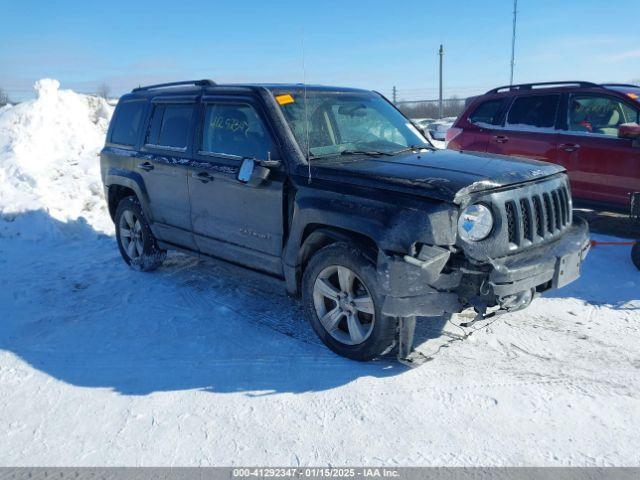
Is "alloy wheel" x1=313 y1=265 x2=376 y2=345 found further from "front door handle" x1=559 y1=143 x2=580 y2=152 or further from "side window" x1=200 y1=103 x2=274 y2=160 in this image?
"front door handle" x1=559 y1=143 x2=580 y2=152

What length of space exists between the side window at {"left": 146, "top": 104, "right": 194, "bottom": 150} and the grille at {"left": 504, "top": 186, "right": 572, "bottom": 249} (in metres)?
3.02

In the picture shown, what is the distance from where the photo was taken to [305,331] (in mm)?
4355

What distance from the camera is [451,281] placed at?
3.39 metres

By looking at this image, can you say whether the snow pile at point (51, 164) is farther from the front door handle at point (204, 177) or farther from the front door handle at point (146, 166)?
the front door handle at point (204, 177)

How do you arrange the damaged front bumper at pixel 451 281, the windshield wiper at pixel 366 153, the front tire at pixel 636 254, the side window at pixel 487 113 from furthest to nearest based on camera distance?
the side window at pixel 487 113, the front tire at pixel 636 254, the windshield wiper at pixel 366 153, the damaged front bumper at pixel 451 281

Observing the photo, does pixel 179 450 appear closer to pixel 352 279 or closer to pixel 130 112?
pixel 352 279

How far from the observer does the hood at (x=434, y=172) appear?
341 centimetres

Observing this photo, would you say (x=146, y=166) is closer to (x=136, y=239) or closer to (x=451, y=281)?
(x=136, y=239)

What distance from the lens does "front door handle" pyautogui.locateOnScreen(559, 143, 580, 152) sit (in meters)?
6.85

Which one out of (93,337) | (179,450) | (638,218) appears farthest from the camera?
(638,218)

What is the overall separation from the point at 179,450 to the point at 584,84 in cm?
653

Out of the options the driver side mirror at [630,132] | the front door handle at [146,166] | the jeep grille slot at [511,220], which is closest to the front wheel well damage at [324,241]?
the jeep grille slot at [511,220]

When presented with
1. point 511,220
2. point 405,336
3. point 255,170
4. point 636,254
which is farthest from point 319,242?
point 636,254

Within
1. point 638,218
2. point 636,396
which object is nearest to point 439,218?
point 636,396
